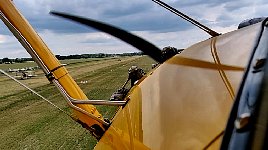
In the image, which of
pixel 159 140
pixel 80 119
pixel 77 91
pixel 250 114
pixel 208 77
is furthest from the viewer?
pixel 77 91

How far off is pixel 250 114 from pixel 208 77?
103cm

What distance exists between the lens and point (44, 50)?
604cm

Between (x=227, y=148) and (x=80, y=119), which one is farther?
(x=80, y=119)

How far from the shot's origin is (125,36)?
6.68ft

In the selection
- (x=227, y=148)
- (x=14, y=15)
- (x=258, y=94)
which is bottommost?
(x=227, y=148)

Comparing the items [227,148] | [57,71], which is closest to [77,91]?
[57,71]

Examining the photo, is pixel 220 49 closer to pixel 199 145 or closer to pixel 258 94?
pixel 199 145

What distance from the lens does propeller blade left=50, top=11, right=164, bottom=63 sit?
2.02 metres

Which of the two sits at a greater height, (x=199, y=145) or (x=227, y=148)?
(x=227, y=148)

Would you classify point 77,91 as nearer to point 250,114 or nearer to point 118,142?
point 118,142

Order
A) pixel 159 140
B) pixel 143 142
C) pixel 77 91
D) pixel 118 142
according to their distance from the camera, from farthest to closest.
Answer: pixel 77 91, pixel 118 142, pixel 143 142, pixel 159 140

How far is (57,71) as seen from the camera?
608 centimetres

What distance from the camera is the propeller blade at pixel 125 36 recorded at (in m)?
2.02

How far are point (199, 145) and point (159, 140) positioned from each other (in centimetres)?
37
